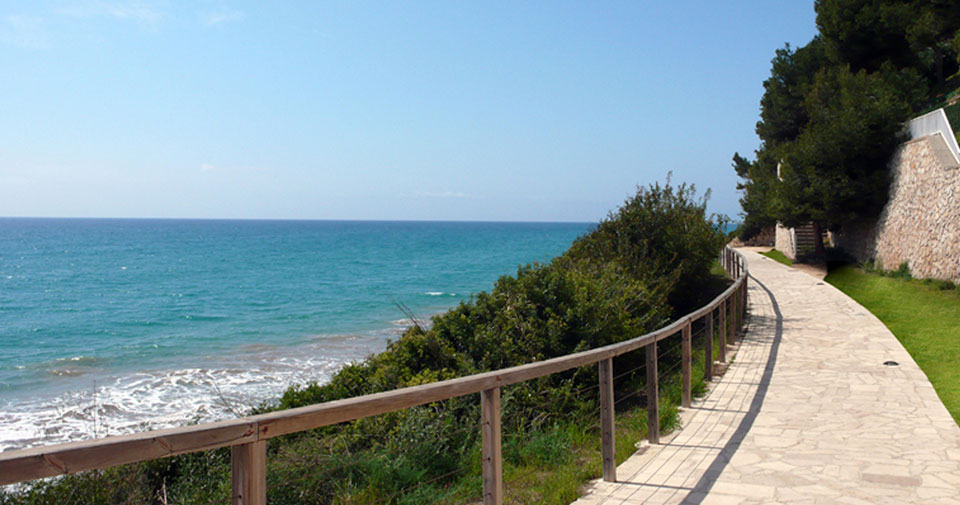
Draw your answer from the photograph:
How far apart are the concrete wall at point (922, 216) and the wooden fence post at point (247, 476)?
1886cm

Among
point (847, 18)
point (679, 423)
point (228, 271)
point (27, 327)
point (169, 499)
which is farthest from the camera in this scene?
point (228, 271)

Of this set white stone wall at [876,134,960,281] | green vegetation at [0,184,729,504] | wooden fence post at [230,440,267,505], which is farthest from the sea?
white stone wall at [876,134,960,281]

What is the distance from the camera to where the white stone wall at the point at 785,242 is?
110 feet

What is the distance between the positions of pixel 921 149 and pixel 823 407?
54.1 ft

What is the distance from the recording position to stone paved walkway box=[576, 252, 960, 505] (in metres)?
4.89

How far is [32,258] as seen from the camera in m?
69.8

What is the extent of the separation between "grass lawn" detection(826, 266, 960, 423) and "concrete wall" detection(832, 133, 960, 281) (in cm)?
77

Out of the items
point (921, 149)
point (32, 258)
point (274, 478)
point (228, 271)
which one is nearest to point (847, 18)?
point (921, 149)

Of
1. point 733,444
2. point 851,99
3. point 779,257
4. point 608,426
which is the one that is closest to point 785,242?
point 779,257

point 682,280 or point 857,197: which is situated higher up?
point 857,197

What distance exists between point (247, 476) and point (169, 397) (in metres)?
12.9

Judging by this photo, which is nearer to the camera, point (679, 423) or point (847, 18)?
point (679, 423)

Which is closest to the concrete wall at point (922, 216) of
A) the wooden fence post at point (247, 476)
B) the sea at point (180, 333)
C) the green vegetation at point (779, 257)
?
the green vegetation at point (779, 257)

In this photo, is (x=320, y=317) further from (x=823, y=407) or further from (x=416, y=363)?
(x=823, y=407)
